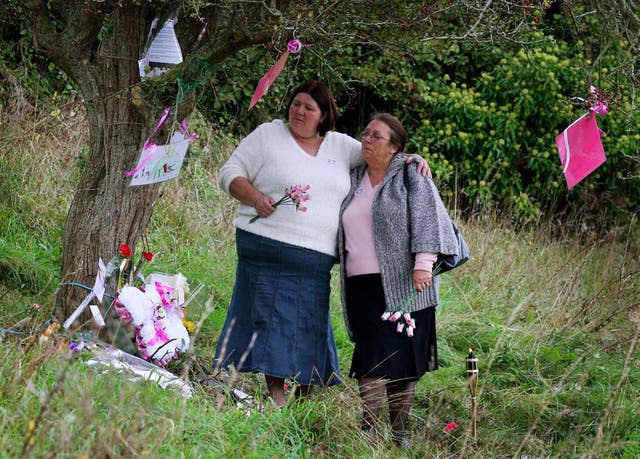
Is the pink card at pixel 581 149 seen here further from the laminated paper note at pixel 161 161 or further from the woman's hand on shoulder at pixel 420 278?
the laminated paper note at pixel 161 161

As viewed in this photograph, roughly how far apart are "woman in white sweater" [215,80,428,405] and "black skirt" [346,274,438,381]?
0.20 m

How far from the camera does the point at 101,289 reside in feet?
14.9

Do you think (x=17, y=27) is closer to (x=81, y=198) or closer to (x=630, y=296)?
(x=81, y=198)

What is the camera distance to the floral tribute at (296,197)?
14.7 ft

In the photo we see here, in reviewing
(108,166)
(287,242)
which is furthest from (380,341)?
(108,166)

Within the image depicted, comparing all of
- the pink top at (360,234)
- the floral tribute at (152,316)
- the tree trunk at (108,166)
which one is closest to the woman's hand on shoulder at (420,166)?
the pink top at (360,234)

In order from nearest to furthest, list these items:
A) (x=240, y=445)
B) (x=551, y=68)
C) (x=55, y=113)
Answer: (x=240, y=445), (x=55, y=113), (x=551, y=68)

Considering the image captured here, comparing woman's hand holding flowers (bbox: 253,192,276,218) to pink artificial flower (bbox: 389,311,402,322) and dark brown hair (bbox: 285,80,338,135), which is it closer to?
dark brown hair (bbox: 285,80,338,135)

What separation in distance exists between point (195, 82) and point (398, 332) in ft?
4.86

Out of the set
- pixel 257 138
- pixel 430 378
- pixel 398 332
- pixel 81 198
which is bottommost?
pixel 430 378

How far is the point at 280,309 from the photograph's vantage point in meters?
4.56

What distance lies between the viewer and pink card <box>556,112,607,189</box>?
4848 millimetres

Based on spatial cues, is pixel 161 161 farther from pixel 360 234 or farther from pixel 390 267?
pixel 390 267

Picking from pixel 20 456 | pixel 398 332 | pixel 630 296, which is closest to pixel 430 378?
pixel 398 332
